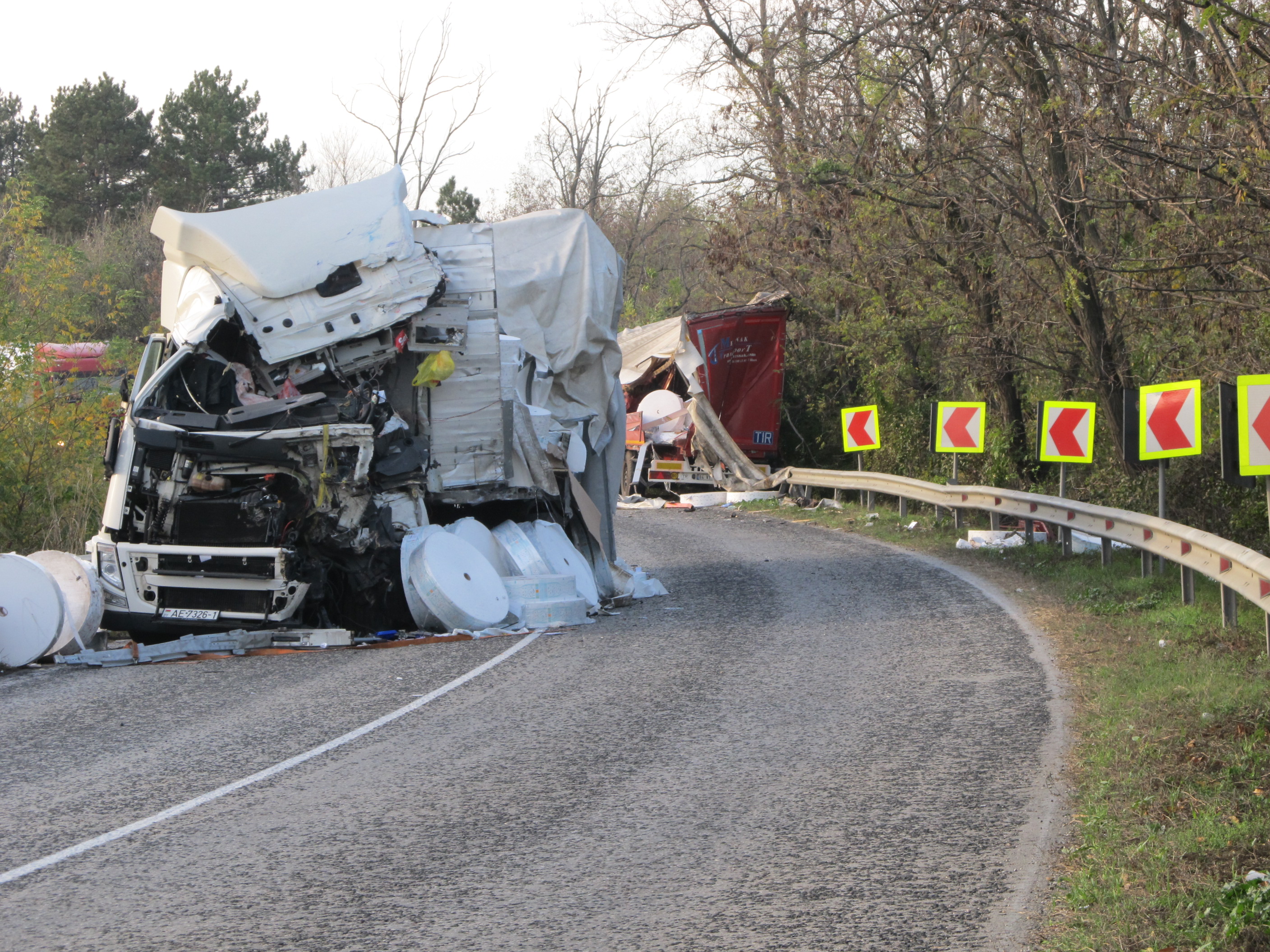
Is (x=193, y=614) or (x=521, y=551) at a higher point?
(x=521, y=551)

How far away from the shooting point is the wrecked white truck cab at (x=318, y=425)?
10359 millimetres

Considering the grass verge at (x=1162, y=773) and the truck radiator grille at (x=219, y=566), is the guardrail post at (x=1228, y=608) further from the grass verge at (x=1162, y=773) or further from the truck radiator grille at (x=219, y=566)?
the truck radiator grille at (x=219, y=566)

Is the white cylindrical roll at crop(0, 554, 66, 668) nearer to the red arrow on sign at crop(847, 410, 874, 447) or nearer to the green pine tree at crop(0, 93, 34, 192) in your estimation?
the red arrow on sign at crop(847, 410, 874, 447)

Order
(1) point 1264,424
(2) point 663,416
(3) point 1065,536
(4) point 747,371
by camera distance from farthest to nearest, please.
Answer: (2) point 663,416 < (4) point 747,371 < (3) point 1065,536 < (1) point 1264,424

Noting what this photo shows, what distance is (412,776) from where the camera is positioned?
253 inches

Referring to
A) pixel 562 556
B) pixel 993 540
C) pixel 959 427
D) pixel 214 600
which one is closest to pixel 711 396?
pixel 959 427

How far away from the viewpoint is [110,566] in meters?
10.4

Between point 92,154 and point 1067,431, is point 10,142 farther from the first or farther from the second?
point 1067,431

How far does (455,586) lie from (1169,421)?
673cm

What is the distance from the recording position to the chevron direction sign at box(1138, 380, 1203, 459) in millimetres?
11258

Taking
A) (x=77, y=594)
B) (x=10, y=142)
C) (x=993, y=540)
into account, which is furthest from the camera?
(x=10, y=142)

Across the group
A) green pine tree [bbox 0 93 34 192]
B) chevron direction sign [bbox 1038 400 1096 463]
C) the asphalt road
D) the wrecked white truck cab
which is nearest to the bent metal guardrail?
chevron direction sign [bbox 1038 400 1096 463]

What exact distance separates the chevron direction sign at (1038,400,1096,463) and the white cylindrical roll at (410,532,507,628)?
688cm

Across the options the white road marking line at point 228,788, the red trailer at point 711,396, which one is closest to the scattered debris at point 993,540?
the red trailer at point 711,396
